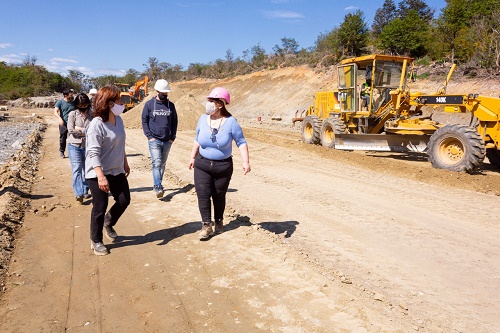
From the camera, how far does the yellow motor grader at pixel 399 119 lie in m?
9.39

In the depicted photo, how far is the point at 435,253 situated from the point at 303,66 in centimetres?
3459

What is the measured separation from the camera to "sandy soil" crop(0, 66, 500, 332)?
10.6 ft

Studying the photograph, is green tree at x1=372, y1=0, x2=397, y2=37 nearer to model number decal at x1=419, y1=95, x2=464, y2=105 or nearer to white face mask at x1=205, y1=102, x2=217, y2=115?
model number decal at x1=419, y1=95, x2=464, y2=105

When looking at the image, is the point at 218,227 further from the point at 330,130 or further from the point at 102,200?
the point at 330,130

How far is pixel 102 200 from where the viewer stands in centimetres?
429

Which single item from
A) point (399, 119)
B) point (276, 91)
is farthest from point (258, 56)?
point (399, 119)

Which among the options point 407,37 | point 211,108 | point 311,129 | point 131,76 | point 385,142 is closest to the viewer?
point 211,108

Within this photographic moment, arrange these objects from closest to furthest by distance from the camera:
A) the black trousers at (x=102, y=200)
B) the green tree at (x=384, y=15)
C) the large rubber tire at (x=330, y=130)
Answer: the black trousers at (x=102, y=200)
the large rubber tire at (x=330, y=130)
the green tree at (x=384, y=15)

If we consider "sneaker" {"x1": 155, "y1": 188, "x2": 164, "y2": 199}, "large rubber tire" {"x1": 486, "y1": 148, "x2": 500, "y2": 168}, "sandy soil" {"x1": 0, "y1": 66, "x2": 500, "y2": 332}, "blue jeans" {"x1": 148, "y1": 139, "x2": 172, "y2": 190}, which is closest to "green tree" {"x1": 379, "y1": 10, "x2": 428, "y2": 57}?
"large rubber tire" {"x1": 486, "y1": 148, "x2": 500, "y2": 168}

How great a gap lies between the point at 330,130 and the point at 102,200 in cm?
1063

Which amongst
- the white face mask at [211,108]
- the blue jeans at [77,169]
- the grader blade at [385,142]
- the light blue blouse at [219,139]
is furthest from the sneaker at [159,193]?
the grader blade at [385,142]

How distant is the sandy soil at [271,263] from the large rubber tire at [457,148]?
3.02 feet

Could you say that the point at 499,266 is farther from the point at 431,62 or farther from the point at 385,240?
the point at 431,62

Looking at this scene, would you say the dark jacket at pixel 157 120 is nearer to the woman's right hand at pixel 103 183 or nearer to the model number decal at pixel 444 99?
the woman's right hand at pixel 103 183
